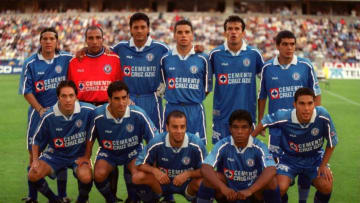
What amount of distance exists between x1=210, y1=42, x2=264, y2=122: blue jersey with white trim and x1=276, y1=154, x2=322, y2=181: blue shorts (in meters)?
1.01

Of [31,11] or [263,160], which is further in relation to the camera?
[31,11]

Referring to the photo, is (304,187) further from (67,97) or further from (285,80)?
(67,97)

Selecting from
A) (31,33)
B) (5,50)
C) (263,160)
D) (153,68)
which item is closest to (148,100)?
(153,68)

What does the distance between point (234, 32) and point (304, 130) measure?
146 centimetres

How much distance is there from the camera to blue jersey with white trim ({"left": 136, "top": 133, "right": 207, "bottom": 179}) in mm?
5133

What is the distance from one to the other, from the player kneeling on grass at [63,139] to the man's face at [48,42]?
0.74 meters

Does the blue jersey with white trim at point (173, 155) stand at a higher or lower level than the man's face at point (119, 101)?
lower

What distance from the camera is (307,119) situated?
16.8 feet

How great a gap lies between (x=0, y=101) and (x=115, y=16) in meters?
26.8

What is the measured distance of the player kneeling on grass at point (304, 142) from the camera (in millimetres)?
5055

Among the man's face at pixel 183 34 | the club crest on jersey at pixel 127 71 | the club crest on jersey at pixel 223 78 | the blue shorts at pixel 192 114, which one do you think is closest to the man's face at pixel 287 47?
the club crest on jersey at pixel 223 78

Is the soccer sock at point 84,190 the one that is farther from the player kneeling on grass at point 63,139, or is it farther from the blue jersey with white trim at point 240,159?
the blue jersey with white trim at point 240,159

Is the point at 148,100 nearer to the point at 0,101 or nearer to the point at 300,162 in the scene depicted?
the point at 300,162

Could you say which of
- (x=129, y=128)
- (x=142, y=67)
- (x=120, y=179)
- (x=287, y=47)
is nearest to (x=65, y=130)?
(x=129, y=128)
